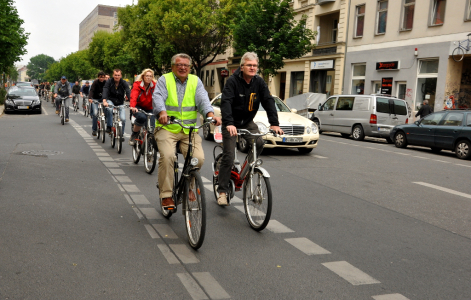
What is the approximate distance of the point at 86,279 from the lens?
154 inches

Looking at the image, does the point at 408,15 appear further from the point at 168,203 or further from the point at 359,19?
the point at 168,203

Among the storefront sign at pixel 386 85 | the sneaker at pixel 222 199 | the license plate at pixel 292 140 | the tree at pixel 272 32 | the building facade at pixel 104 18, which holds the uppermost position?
the building facade at pixel 104 18

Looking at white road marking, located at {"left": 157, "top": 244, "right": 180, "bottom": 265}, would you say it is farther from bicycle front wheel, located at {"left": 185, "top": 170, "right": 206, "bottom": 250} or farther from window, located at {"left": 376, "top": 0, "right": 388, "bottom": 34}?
window, located at {"left": 376, "top": 0, "right": 388, "bottom": 34}

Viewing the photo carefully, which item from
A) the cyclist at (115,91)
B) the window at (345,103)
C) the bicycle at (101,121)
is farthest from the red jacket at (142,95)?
the window at (345,103)

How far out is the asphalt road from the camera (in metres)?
3.88

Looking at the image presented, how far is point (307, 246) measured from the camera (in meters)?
5.01

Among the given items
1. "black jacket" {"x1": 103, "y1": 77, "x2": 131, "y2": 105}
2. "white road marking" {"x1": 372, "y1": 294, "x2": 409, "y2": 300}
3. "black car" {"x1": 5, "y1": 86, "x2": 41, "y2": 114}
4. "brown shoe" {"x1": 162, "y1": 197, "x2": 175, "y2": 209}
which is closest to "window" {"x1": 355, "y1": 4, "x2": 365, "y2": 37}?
"black car" {"x1": 5, "y1": 86, "x2": 41, "y2": 114}

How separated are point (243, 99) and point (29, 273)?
3.00 m

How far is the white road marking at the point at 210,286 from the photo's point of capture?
3.71m

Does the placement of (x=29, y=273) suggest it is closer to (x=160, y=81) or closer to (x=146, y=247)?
(x=146, y=247)

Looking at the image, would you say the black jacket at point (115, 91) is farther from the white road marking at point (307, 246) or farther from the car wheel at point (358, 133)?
the car wheel at point (358, 133)

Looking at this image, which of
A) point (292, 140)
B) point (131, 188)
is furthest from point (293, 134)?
point (131, 188)

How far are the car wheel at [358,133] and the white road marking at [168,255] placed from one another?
1681 centimetres

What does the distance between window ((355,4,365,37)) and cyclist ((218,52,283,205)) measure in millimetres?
25865
